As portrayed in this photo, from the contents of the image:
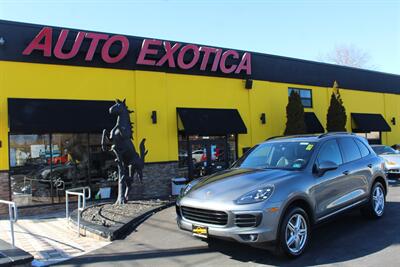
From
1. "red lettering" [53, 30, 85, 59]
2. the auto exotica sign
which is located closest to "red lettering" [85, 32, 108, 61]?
the auto exotica sign

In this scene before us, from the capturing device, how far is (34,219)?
12094 mm

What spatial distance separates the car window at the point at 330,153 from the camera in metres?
6.79

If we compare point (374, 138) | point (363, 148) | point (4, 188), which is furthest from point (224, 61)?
point (374, 138)

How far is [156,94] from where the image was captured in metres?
16.2

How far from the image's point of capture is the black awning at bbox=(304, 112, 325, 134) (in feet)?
68.2

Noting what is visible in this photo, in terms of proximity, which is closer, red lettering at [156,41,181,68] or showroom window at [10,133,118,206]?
showroom window at [10,133,118,206]

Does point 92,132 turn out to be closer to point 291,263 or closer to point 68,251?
point 68,251

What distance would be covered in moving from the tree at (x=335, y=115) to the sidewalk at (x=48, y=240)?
48.7ft

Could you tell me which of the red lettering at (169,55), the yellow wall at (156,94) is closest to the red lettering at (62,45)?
the yellow wall at (156,94)

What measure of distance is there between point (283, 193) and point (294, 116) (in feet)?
46.6

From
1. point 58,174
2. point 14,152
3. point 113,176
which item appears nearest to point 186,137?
point 113,176

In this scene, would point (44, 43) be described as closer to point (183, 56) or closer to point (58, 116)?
point (58, 116)

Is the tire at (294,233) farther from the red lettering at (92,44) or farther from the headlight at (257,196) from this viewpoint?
the red lettering at (92,44)

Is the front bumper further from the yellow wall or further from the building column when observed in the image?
the yellow wall
